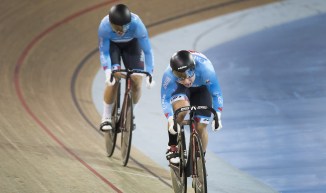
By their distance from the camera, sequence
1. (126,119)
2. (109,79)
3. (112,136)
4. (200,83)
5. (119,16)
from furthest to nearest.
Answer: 1. (112,136)
2. (126,119)
3. (109,79)
4. (119,16)
5. (200,83)

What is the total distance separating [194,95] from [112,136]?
5.46 ft

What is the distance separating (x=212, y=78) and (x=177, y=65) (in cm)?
39

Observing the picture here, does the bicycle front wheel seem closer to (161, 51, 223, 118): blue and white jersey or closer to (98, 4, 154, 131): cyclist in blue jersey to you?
(98, 4, 154, 131): cyclist in blue jersey

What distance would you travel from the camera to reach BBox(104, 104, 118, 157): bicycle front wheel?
7297 millimetres

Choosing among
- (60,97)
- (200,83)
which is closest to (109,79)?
(200,83)

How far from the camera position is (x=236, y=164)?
7.17 m

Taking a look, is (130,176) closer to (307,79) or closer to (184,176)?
(184,176)

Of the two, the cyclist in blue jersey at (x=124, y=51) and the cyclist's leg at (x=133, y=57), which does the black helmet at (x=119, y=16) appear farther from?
the cyclist's leg at (x=133, y=57)

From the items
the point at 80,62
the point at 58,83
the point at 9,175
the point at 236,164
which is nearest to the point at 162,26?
the point at 80,62

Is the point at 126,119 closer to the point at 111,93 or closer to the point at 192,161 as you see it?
the point at 111,93

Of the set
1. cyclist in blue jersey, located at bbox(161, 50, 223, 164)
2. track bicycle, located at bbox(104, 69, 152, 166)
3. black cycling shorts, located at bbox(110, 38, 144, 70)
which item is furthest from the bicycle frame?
cyclist in blue jersey, located at bbox(161, 50, 223, 164)

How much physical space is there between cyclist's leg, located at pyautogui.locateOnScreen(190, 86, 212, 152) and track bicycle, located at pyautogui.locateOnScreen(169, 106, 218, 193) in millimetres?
65

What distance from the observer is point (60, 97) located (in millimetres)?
8930

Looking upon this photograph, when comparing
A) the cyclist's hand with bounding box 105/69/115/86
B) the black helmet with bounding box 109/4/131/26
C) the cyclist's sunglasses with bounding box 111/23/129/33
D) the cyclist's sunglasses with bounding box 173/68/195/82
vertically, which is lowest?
the cyclist's sunglasses with bounding box 173/68/195/82
